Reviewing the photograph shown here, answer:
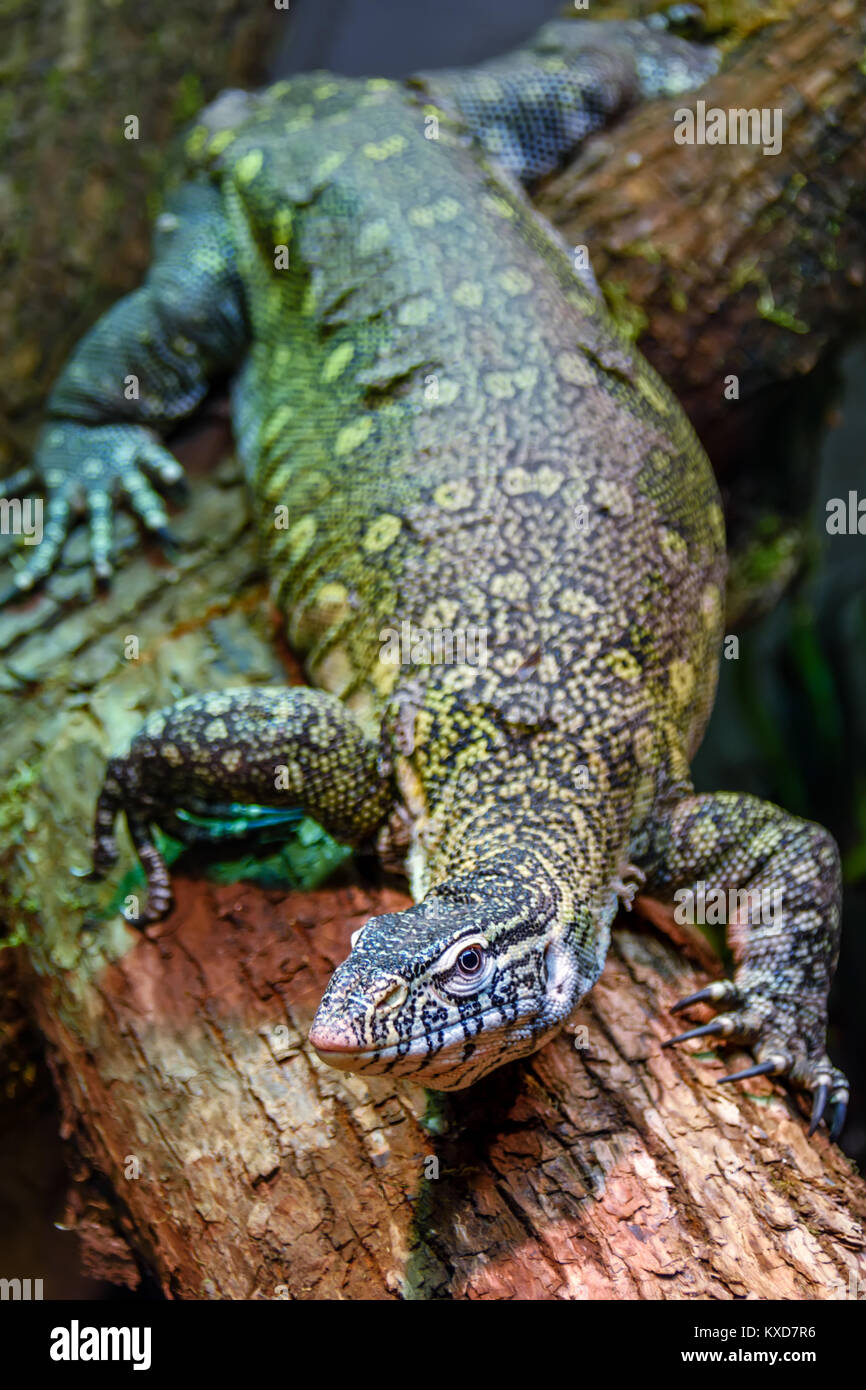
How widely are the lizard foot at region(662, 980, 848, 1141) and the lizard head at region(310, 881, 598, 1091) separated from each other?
1.98 feet

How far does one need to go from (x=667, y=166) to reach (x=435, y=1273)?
4.73 metres

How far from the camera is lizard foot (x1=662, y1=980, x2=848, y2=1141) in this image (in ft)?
10.7

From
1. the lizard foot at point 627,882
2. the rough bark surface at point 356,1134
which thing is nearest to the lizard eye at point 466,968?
the rough bark surface at point 356,1134

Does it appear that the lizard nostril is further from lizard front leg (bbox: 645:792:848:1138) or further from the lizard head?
lizard front leg (bbox: 645:792:848:1138)

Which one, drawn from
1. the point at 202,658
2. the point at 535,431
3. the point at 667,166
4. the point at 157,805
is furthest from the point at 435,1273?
the point at 667,166

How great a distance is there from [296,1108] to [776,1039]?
145 centimetres

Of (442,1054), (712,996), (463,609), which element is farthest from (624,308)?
(442,1054)

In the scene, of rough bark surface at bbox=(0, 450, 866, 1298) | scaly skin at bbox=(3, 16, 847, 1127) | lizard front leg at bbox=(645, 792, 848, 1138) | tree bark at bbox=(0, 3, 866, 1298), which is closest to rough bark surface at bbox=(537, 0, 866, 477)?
scaly skin at bbox=(3, 16, 847, 1127)

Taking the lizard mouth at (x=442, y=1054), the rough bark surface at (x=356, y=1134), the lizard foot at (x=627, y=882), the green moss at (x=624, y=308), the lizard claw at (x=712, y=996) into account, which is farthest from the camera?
the green moss at (x=624, y=308)

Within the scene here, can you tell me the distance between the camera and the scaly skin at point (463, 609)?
2988mm

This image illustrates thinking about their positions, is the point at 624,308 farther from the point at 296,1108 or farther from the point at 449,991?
the point at 296,1108

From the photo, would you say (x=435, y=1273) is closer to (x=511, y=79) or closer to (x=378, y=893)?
(x=378, y=893)

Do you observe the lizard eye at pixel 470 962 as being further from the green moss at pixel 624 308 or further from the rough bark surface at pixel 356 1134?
the green moss at pixel 624 308

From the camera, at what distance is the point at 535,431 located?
3.83 metres
